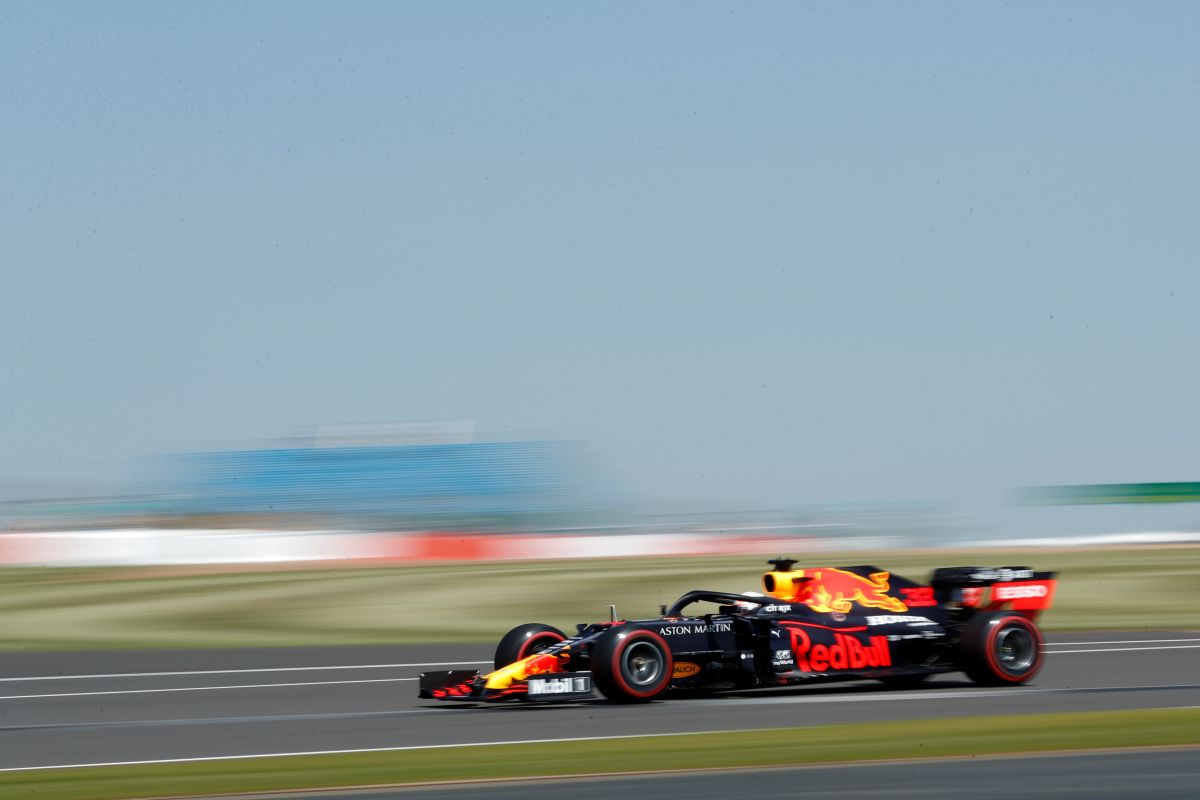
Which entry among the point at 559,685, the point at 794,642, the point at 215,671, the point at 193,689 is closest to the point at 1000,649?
the point at 794,642

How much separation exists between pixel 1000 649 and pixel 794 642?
182cm

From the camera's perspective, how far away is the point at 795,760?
9.66m

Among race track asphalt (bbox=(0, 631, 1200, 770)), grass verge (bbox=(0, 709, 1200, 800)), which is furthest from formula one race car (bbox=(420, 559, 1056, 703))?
grass verge (bbox=(0, 709, 1200, 800))

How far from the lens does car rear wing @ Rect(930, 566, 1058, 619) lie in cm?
1540

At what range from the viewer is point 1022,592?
15.6 m

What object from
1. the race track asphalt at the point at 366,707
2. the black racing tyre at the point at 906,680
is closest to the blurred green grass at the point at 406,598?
the race track asphalt at the point at 366,707

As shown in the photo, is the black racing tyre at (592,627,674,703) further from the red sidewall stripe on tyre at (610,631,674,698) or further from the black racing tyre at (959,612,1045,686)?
the black racing tyre at (959,612,1045,686)

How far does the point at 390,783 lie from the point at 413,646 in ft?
43.7

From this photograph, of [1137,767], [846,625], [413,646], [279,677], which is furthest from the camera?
[413,646]

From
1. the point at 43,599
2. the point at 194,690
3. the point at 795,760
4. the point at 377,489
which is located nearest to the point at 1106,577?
the point at 43,599

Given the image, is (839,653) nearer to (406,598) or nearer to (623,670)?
(623,670)

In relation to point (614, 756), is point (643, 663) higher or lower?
higher

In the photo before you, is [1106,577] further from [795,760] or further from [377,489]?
[377,489]

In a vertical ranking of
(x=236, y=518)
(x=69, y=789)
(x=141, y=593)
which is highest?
(x=236, y=518)
